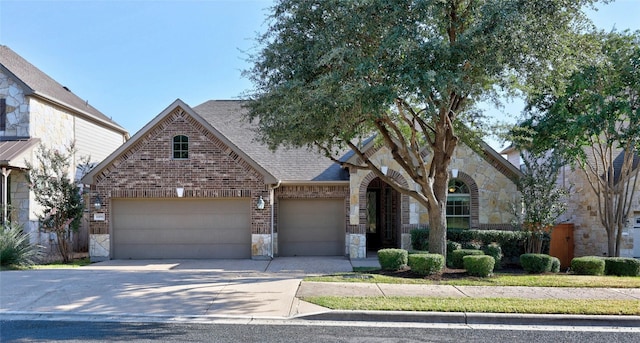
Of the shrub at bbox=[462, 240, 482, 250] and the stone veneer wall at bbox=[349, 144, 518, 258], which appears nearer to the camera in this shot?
the shrub at bbox=[462, 240, 482, 250]

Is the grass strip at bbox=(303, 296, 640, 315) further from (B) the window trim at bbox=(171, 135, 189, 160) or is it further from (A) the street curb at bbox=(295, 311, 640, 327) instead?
(B) the window trim at bbox=(171, 135, 189, 160)

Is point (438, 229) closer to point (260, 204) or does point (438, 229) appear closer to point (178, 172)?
point (260, 204)

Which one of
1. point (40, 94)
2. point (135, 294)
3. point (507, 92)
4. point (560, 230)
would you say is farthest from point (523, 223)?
point (40, 94)

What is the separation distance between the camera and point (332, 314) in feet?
27.9

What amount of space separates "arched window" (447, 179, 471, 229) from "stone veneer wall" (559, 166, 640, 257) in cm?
359

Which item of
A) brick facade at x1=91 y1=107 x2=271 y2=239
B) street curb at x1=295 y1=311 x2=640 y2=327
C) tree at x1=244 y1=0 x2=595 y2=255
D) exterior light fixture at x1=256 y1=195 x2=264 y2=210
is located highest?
tree at x1=244 y1=0 x2=595 y2=255

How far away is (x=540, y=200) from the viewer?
51.9ft

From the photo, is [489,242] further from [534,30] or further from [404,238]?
[534,30]

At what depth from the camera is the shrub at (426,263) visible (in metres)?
12.1

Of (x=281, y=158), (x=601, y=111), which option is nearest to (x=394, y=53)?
(x=601, y=111)

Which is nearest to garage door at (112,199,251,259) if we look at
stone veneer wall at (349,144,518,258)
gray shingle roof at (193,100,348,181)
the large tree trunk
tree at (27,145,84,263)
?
tree at (27,145,84,263)

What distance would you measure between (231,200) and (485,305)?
9971mm

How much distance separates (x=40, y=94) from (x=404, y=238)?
43.6ft

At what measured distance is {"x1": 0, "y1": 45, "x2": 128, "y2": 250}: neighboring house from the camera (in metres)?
16.1
